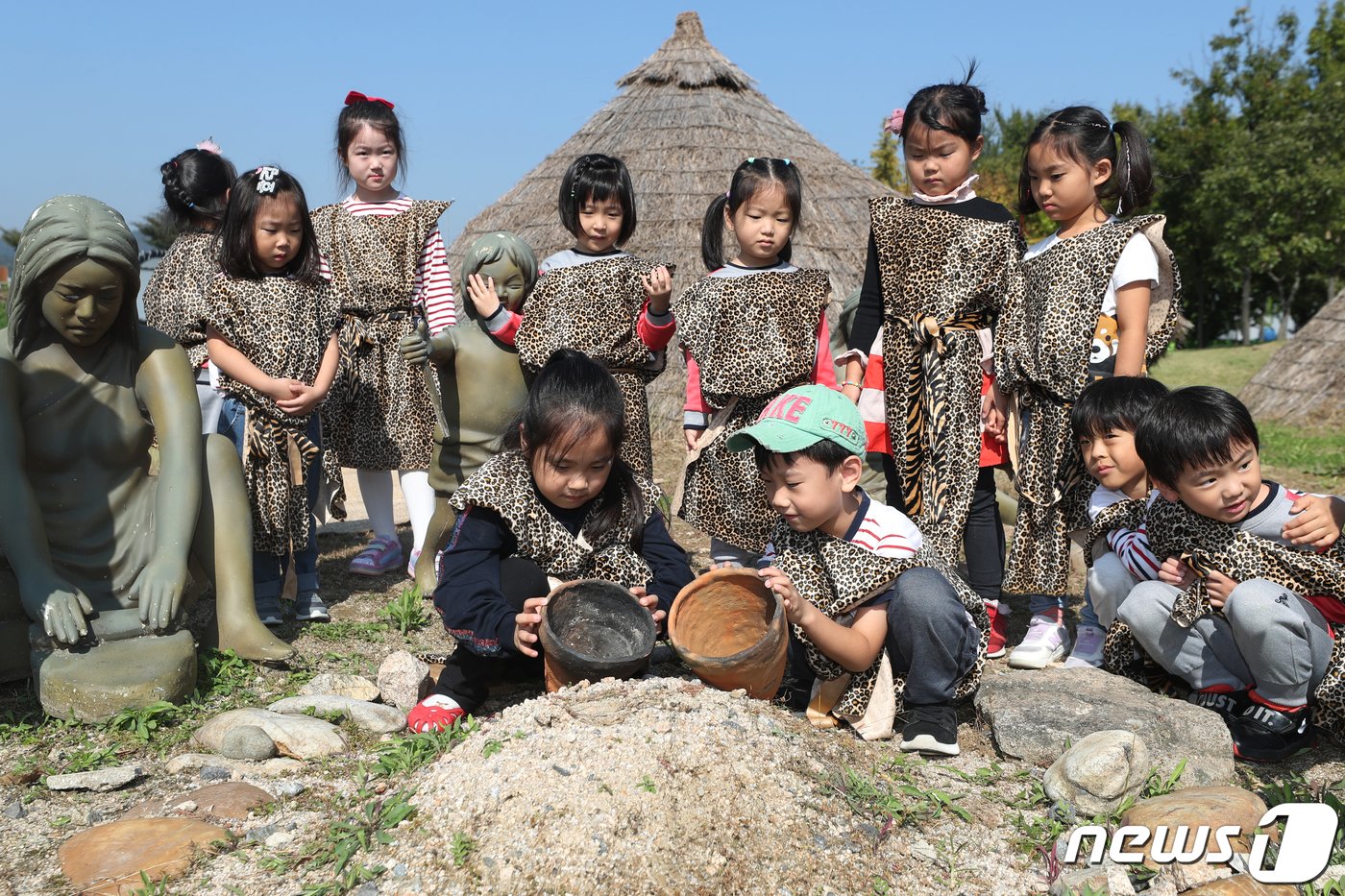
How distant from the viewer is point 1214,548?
2.99 m

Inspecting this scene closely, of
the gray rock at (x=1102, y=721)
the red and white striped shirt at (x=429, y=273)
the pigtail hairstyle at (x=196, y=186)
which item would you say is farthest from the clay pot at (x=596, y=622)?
the pigtail hairstyle at (x=196, y=186)

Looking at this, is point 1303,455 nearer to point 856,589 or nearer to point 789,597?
point 856,589

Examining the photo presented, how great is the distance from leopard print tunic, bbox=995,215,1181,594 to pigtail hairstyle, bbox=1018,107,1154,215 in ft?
0.39

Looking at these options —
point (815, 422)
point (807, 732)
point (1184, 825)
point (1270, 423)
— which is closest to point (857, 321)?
point (815, 422)

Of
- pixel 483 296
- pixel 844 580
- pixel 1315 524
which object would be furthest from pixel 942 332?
pixel 483 296

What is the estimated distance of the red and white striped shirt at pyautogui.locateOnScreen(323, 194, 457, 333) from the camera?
4703 mm

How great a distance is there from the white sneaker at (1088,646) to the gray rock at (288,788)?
2333 mm

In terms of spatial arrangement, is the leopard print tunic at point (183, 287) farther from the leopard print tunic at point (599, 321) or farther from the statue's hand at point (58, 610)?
the leopard print tunic at point (599, 321)

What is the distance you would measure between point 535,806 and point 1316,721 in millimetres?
2087

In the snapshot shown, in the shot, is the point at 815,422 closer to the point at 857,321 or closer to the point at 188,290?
Result: the point at 857,321

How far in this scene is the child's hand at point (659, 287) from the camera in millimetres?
3785

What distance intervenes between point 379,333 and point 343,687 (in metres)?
1.82

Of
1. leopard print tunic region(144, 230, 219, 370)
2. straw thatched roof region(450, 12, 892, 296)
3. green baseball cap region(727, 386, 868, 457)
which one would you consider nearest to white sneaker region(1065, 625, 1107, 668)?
green baseball cap region(727, 386, 868, 457)

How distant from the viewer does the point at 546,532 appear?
3.09 m
